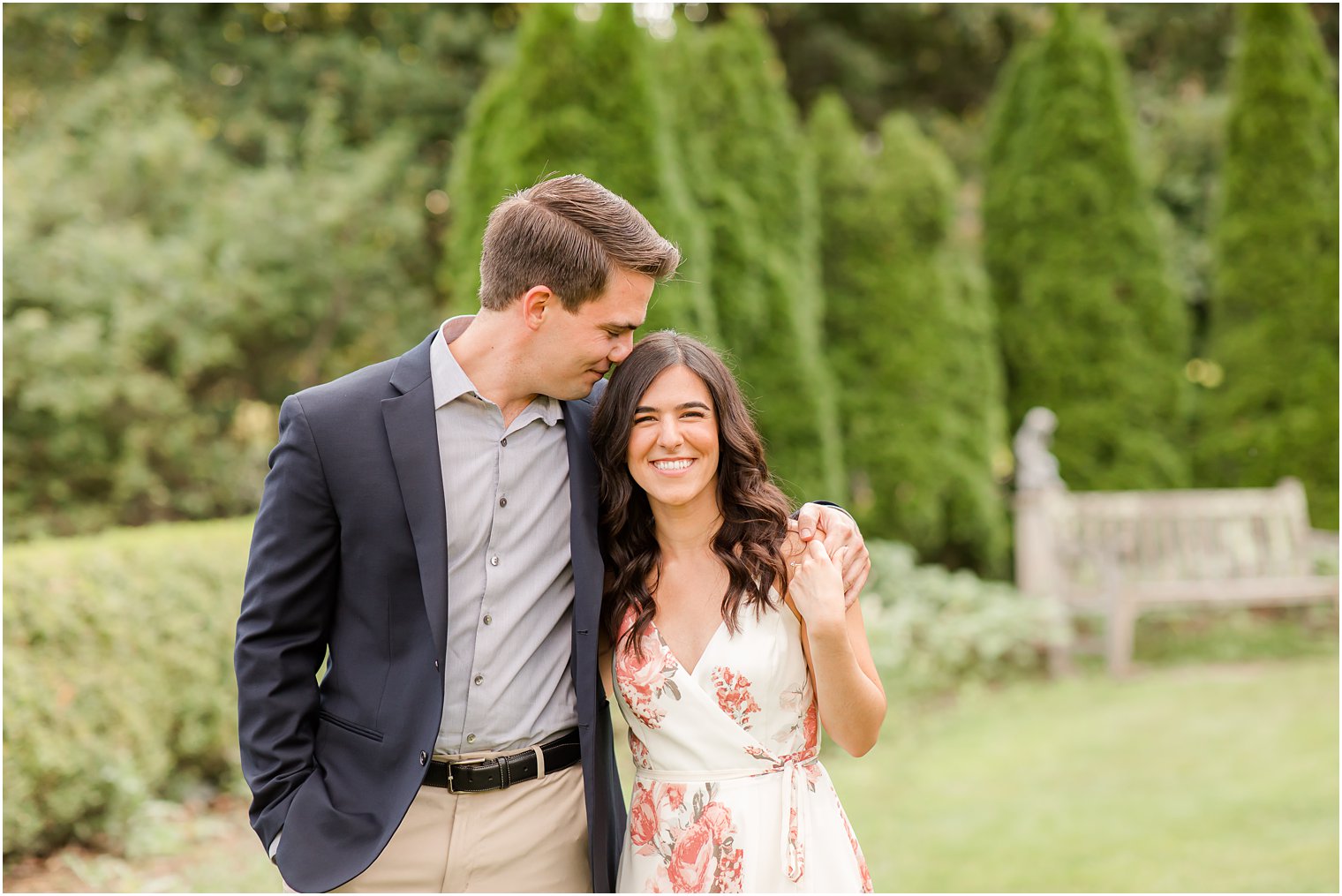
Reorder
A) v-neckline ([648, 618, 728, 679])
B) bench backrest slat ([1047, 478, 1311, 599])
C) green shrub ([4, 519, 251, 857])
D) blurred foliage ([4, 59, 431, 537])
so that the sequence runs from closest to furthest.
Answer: v-neckline ([648, 618, 728, 679]) → green shrub ([4, 519, 251, 857]) → blurred foliage ([4, 59, 431, 537]) → bench backrest slat ([1047, 478, 1311, 599])

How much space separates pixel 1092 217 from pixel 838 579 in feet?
29.7

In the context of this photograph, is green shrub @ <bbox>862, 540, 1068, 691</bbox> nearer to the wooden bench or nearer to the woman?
the wooden bench

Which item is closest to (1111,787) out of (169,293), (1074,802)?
(1074,802)

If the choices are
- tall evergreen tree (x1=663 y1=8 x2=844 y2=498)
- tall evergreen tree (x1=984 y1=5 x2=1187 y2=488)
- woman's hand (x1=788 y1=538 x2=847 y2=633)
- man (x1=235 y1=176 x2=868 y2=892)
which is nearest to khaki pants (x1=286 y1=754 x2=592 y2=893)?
man (x1=235 y1=176 x2=868 y2=892)

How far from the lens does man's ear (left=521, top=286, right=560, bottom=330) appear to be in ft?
7.50

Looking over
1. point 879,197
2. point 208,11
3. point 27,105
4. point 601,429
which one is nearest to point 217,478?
point 27,105

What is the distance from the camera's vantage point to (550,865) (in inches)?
90.9

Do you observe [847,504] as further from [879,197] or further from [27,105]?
[27,105]

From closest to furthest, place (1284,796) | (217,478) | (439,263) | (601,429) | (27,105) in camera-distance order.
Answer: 1. (601,429)
2. (1284,796)
3. (217,478)
4. (27,105)
5. (439,263)

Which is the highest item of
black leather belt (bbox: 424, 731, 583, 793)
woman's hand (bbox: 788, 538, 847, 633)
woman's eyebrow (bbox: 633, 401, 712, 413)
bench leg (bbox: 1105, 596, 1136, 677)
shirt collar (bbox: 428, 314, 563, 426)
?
shirt collar (bbox: 428, 314, 563, 426)

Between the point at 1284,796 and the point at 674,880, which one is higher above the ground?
the point at 674,880

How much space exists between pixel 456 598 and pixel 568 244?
728 millimetres

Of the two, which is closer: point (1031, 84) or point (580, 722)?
point (580, 722)

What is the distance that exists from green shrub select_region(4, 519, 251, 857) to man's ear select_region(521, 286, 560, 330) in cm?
298
